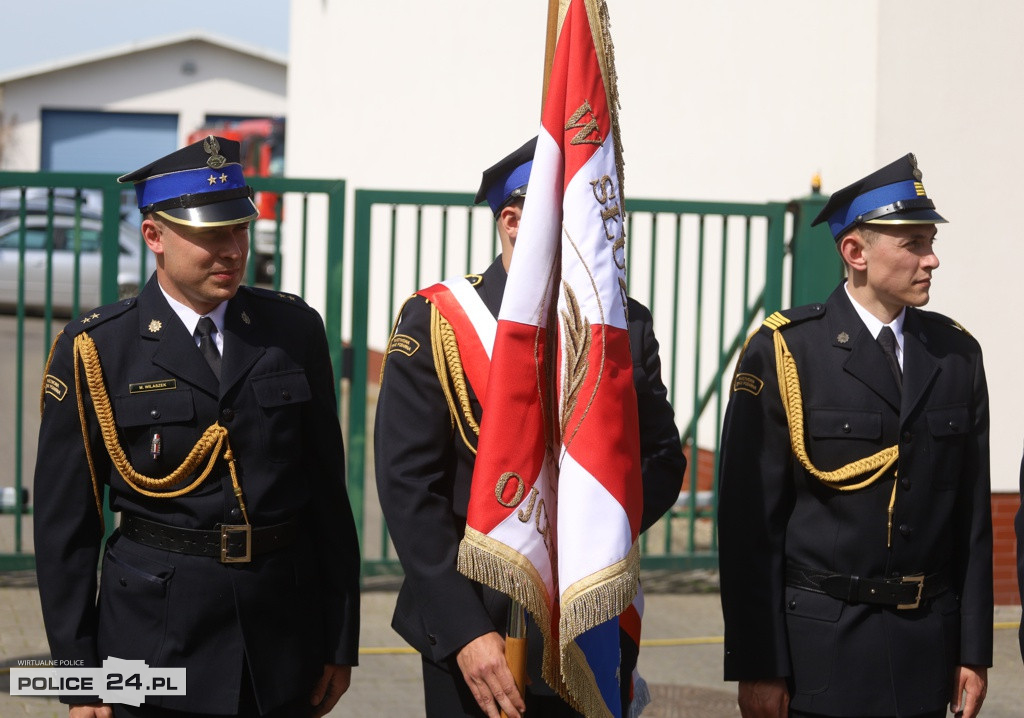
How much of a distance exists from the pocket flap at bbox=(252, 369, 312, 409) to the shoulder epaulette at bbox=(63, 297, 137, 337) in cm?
42

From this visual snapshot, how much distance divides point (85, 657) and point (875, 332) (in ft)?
7.56

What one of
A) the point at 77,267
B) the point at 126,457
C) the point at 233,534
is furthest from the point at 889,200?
the point at 77,267

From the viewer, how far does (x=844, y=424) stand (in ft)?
12.9

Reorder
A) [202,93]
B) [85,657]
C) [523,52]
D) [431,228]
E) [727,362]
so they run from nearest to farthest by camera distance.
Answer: [85,657] < [727,362] < [523,52] < [431,228] < [202,93]

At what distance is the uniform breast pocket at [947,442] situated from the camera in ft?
13.0

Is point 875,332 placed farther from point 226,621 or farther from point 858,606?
point 226,621

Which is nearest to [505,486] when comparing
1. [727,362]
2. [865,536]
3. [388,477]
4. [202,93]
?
[388,477]

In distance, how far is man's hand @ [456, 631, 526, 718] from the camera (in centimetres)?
324

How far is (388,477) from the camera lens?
3.49 metres

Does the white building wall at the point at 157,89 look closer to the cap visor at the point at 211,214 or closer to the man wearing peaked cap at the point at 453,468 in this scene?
the cap visor at the point at 211,214

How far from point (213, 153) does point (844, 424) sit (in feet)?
6.09

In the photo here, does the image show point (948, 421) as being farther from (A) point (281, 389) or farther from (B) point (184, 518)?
(B) point (184, 518)

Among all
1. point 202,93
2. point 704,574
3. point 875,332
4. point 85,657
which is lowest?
point 704,574

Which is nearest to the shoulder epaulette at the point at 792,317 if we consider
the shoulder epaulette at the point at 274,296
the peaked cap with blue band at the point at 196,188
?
the shoulder epaulette at the point at 274,296
